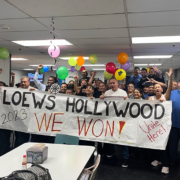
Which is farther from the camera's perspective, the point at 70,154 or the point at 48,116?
the point at 48,116

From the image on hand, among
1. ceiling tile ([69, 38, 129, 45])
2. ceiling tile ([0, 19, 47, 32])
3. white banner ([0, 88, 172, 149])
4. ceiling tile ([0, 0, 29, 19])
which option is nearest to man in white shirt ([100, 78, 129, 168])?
white banner ([0, 88, 172, 149])

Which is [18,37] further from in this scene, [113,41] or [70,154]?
[70,154]

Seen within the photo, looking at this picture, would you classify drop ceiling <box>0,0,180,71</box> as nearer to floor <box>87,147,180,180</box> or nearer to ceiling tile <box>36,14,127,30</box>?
ceiling tile <box>36,14,127,30</box>

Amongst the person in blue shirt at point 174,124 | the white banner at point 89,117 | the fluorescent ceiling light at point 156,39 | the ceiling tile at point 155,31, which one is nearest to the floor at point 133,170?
the person in blue shirt at point 174,124

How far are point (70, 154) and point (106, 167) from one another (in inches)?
53.7

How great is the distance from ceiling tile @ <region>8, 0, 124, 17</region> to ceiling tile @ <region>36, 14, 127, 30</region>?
0.63 feet

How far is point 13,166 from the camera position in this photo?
1.65 metres

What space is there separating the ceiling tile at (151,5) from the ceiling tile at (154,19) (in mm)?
152

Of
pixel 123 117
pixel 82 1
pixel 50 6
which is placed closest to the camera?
pixel 82 1

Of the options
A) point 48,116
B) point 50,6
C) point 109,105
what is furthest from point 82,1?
point 48,116

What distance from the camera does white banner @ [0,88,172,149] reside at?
2.77 metres

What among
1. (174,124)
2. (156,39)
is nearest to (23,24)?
(156,39)

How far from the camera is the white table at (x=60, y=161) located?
1555 mm

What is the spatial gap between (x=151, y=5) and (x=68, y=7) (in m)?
1.02
